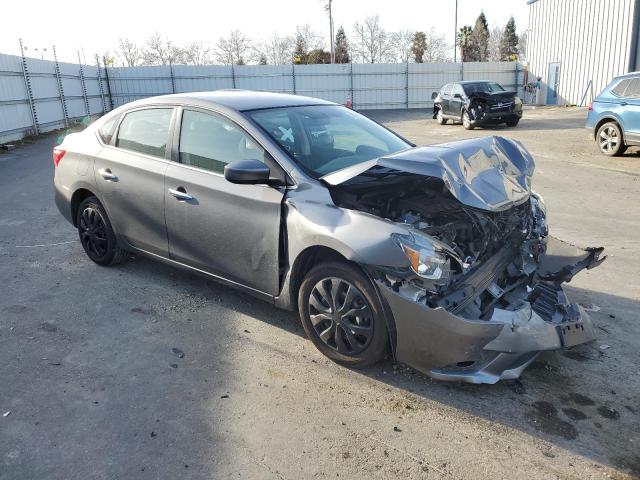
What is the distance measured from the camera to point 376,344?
314 cm

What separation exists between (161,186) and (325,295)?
1812mm

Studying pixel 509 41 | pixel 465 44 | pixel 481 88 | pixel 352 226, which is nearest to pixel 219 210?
pixel 352 226

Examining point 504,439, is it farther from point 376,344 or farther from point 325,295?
point 325,295

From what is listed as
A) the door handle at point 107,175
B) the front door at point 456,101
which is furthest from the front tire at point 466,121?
the door handle at point 107,175

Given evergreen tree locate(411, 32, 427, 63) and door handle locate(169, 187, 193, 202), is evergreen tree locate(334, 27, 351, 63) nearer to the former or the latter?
evergreen tree locate(411, 32, 427, 63)

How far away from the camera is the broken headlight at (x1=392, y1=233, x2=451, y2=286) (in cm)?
290

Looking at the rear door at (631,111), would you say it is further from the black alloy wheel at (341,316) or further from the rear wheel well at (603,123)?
the black alloy wheel at (341,316)

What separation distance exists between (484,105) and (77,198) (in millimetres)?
15878

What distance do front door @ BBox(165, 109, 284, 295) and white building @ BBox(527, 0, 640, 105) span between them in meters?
24.1

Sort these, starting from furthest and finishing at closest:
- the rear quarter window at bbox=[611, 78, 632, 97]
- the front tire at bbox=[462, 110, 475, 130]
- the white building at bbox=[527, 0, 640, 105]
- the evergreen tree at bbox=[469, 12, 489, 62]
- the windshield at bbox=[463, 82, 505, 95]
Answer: the evergreen tree at bbox=[469, 12, 489, 62] → the white building at bbox=[527, 0, 640, 105] → the windshield at bbox=[463, 82, 505, 95] → the front tire at bbox=[462, 110, 475, 130] → the rear quarter window at bbox=[611, 78, 632, 97]

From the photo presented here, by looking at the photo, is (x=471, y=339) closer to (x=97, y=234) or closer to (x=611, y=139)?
(x=97, y=234)

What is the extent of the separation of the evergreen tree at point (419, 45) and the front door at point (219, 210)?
→ 7046 centimetres

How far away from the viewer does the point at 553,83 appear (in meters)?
27.7

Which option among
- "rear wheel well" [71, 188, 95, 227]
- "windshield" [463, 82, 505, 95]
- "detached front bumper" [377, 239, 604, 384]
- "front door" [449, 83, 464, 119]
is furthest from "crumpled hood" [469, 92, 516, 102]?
"detached front bumper" [377, 239, 604, 384]
